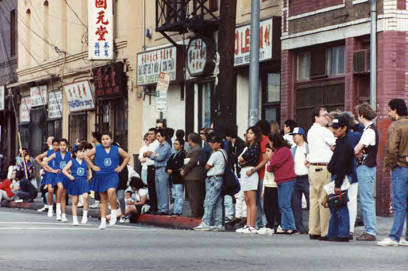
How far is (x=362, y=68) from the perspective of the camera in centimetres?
2125

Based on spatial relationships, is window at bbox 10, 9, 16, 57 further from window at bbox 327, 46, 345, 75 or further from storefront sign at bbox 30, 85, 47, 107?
window at bbox 327, 46, 345, 75

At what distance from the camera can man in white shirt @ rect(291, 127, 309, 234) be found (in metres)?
17.3

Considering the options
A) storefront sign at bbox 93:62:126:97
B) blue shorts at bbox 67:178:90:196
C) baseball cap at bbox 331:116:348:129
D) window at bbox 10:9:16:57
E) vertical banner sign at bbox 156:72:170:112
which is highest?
window at bbox 10:9:16:57

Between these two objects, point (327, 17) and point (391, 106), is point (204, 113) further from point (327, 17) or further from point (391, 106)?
point (391, 106)

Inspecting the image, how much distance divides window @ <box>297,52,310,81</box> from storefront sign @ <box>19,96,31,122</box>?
23211 millimetres

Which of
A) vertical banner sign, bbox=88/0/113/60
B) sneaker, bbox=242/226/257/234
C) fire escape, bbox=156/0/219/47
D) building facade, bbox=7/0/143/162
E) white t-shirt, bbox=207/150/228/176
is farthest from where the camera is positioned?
building facade, bbox=7/0/143/162

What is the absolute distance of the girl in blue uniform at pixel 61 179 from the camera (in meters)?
21.6

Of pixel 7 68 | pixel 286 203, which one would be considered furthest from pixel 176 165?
pixel 7 68

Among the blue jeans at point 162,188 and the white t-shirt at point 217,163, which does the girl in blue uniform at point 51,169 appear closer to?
the blue jeans at point 162,188

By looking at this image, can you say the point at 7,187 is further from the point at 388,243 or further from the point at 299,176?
the point at 388,243

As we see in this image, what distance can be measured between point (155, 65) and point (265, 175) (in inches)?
582

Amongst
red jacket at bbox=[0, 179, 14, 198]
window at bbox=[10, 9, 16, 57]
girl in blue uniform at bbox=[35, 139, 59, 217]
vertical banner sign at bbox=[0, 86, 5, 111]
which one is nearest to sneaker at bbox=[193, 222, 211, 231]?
girl in blue uniform at bbox=[35, 139, 59, 217]

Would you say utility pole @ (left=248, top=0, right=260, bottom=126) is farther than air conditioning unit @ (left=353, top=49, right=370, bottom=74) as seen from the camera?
No

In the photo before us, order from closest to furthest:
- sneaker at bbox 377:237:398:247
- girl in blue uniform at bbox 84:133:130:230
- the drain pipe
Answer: sneaker at bbox 377:237:398:247 → girl in blue uniform at bbox 84:133:130:230 → the drain pipe
